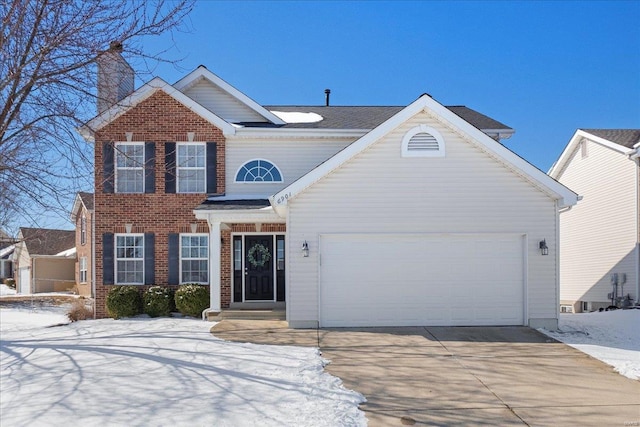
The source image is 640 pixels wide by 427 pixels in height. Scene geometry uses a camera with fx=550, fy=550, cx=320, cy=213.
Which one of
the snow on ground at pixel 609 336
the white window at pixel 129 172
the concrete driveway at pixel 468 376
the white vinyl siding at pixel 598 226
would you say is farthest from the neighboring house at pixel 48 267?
the snow on ground at pixel 609 336

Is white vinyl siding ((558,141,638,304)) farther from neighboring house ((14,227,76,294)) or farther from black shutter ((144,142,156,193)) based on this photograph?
neighboring house ((14,227,76,294))

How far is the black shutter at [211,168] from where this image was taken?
51.4ft

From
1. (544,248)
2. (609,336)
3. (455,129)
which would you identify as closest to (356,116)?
(455,129)

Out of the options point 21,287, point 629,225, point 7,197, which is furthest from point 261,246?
point 21,287

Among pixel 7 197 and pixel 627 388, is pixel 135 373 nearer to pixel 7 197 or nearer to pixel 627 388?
pixel 7 197

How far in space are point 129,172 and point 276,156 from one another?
4.26 meters

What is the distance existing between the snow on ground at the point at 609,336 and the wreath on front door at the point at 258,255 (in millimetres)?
7580

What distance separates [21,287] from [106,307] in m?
26.2

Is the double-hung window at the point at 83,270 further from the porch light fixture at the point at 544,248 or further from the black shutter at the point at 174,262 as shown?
the porch light fixture at the point at 544,248

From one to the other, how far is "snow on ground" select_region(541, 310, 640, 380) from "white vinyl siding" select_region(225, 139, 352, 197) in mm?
7738

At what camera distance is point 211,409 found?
22.2ft

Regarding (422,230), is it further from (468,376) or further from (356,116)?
(356,116)

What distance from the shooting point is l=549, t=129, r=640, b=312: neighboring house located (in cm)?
1777

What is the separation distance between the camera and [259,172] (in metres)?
15.9
